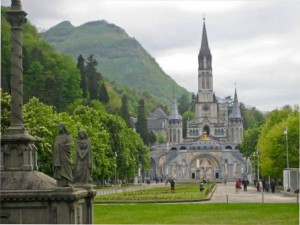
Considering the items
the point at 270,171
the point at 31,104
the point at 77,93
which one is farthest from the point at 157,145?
the point at 31,104

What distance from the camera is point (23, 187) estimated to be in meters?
22.3

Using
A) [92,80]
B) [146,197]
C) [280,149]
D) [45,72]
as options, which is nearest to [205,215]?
[146,197]

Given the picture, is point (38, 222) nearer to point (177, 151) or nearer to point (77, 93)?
point (77, 93)

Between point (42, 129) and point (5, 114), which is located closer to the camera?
point (5, 114)

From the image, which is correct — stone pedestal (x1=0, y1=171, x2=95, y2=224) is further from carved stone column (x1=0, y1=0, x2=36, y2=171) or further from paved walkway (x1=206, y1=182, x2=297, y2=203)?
paved walkway (x1=206, y1=182, x2=297, y2=203)

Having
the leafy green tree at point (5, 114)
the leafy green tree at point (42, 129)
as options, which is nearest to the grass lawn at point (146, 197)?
the leafy green tree at point (42, 129)

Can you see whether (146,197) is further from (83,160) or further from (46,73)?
(46,73)

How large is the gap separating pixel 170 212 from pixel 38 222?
18606 mm

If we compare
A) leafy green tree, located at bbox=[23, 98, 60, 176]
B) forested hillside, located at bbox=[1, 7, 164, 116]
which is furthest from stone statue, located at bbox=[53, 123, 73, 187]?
forested hillside, located at bbox=[1, 7, 164, 116]

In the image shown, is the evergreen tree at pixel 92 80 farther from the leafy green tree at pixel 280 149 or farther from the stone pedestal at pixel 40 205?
the stone pedestal at pixel 40 205

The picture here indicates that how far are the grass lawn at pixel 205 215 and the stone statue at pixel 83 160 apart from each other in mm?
8187

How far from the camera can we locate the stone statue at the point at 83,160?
78.3 ft

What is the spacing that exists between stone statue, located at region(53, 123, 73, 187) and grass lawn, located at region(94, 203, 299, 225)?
10.4 m

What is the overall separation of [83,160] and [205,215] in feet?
47.2
